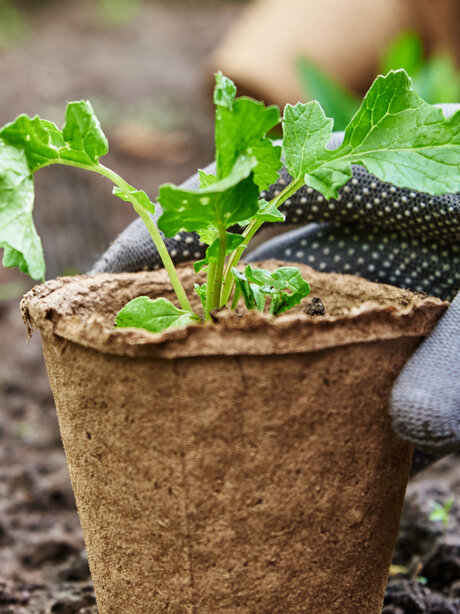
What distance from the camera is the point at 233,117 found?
582mm

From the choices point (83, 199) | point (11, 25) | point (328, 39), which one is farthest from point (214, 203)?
point (11, 25)

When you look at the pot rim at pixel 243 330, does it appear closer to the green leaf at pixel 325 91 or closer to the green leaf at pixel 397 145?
the green leaf at pixel 397 145

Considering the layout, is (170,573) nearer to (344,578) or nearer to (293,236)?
(344,578)

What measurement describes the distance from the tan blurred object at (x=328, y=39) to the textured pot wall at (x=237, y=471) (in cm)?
218

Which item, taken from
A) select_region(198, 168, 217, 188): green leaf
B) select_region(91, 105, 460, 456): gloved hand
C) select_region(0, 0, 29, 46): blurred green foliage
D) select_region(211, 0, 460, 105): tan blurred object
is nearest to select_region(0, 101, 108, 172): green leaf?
select_region(198, 168, 217, 188): green leaf

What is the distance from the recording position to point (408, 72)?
2.29 meters

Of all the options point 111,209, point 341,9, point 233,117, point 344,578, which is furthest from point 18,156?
point 111,209

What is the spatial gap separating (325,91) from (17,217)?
196cm

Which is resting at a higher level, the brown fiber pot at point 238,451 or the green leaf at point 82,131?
the green leaf at point 82,131

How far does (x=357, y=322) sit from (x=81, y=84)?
14.1 ft

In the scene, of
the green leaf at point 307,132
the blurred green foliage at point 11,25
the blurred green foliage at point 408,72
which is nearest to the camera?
the green leaf at point 307,132

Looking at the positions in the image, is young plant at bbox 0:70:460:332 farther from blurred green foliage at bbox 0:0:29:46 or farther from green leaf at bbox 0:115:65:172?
blurred green foliage at bbox 0:0:29:46

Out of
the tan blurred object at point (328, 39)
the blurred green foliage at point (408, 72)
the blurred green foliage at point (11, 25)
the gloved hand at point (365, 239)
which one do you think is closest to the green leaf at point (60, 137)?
the gloved hand at point (365, 239)

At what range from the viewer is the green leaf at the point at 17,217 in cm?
61
